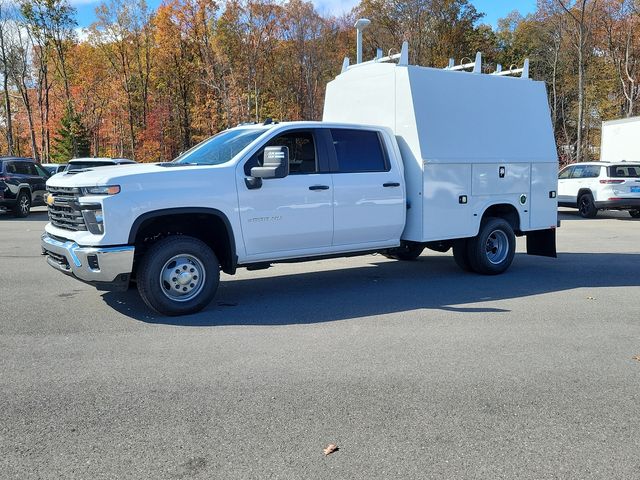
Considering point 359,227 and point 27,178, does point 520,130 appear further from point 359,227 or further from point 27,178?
point 27,178

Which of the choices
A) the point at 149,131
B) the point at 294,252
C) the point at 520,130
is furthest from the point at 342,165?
the point at 149,131

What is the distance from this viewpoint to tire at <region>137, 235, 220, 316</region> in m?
6.16

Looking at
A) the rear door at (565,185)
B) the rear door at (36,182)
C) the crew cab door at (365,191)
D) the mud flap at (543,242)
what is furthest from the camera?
the rear door at (565,185)

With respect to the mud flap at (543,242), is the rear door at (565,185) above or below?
above

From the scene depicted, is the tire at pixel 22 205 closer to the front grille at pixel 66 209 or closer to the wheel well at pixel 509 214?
the front grille at pixel 66 209

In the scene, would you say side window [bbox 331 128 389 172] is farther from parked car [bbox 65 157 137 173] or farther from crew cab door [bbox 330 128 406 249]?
parked car [bbox 65 157 137 173]

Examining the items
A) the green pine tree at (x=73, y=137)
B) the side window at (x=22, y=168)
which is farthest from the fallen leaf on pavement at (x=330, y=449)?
the green pine tree at (x=73, y=137)

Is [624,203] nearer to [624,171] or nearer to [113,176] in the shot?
[624,171]

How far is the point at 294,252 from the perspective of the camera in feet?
23.1

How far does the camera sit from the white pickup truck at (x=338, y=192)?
6.10 m

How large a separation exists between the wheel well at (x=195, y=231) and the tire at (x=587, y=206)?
15111mm

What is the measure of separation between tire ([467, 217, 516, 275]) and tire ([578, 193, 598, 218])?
10.9 metres

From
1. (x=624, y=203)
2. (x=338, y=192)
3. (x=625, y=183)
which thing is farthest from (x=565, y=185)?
(x=338, y=192)

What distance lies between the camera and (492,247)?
9.13 meters
